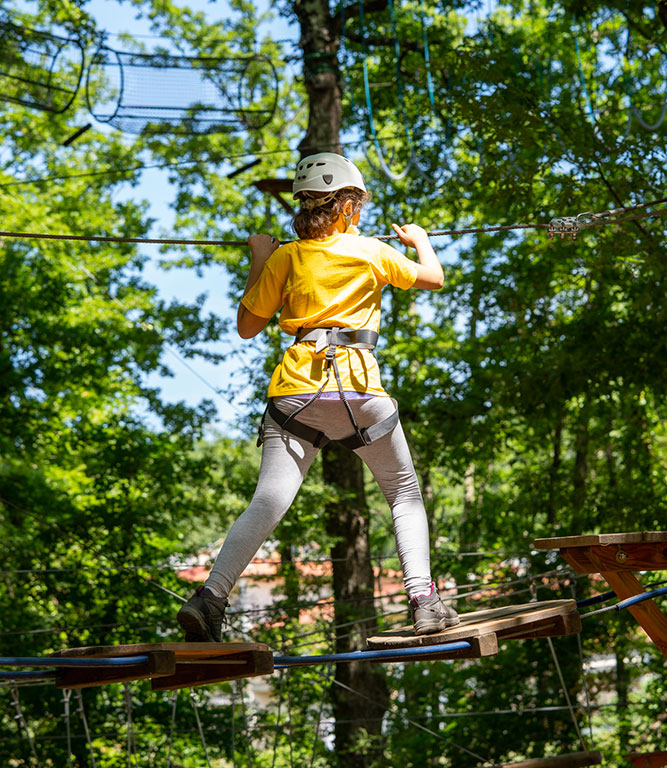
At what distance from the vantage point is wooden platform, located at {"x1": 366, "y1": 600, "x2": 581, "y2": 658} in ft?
7.53

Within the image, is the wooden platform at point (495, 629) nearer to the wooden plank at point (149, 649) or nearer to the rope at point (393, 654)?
the rope at point (393, 654)

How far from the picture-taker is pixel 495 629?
2.35 m

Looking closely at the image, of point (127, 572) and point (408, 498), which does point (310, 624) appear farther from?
point (408, 498)

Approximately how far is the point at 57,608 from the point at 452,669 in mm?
4204

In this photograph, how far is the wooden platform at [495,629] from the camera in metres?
2.29

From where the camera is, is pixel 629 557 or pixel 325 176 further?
pixel 629 557

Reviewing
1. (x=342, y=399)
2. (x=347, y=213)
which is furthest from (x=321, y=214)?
(x=342, y=399)

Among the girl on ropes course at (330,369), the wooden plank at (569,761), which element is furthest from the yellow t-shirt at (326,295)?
the wooden plank at (569,761)

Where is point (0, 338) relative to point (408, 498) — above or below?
above

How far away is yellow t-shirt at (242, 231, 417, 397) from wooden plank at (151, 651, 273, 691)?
0.73m

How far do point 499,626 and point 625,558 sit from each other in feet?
2.48

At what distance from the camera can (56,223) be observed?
1027 cm

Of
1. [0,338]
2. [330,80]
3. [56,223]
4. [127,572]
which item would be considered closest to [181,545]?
[127,572]

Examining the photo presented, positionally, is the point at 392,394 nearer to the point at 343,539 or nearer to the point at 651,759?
the point at 343,539
